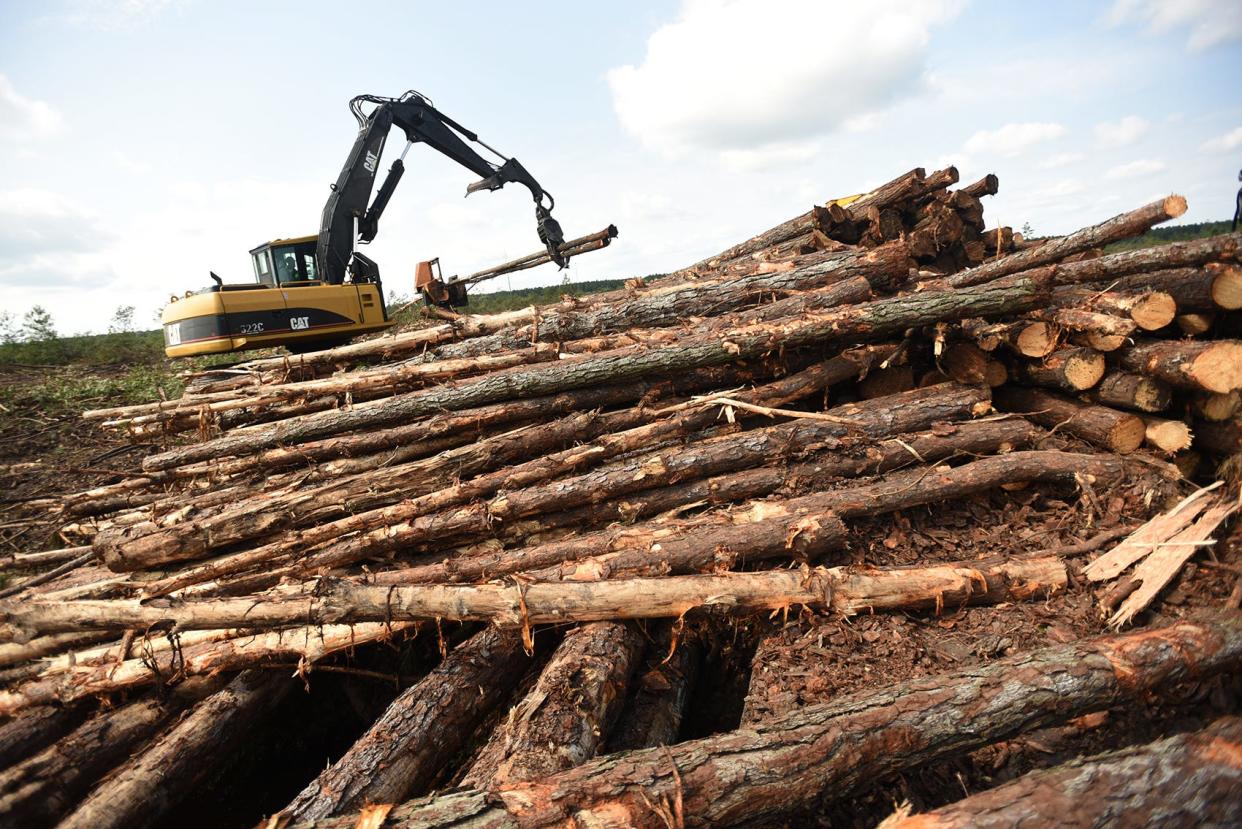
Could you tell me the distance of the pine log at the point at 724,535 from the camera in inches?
159

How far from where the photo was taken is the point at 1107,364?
207 inches

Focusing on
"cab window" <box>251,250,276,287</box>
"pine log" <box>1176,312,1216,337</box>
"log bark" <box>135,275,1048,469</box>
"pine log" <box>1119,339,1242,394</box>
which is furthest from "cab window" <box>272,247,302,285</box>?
"pine log" <box>1176,312,1216,337</box>

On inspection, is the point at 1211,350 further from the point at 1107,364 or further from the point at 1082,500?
the point at 1082,500

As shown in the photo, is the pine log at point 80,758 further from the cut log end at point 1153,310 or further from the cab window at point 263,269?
the cab window at point 263,269

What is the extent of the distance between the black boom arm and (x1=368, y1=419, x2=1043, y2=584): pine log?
7.40 meters

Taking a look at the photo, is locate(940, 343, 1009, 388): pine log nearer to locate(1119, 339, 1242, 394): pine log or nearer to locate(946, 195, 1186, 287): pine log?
locate(946, 195, 1186, 287): pine log

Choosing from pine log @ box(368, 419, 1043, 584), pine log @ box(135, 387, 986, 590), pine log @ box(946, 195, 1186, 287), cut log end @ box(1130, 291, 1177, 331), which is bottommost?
pine log @ box(368, 419, 1043, 584)

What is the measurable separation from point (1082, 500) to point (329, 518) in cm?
574

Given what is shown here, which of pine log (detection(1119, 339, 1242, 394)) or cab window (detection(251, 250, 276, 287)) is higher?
cab window (detection(251, 250, 276, 287))

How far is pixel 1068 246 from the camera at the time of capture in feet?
20.0

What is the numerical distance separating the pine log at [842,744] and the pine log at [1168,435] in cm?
223

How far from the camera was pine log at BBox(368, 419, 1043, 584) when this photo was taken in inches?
159

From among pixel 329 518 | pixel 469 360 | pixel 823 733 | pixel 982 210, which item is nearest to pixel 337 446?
pixel 329 518

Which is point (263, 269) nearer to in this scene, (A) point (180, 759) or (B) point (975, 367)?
(A) point (180, 759)
